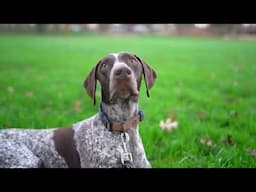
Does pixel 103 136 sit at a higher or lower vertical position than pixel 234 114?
higher

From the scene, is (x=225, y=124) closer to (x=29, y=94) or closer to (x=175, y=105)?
(x=175, y=105)

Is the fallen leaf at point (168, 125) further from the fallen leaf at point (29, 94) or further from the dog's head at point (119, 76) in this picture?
the fallen leaf at point (29, 94)

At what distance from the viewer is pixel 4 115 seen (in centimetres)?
491

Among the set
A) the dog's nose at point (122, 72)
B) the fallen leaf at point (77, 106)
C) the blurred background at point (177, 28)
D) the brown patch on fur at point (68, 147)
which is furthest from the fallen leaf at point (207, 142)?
the fallen leaf at point (77, 106)

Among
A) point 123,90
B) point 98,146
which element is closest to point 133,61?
point 123,90

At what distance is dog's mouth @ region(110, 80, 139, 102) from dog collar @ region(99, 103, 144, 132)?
213 millimetres

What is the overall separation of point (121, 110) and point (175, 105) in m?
2.82


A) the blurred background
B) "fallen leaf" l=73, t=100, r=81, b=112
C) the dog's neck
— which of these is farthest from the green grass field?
the blurred background

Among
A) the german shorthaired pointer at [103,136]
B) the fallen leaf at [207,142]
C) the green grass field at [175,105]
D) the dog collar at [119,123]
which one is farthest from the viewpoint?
the fallen leaf at [207,142]

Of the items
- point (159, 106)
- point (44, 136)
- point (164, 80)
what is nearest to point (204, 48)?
point (164, 80)

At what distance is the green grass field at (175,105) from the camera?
417cm

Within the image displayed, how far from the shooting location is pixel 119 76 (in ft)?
10.0
